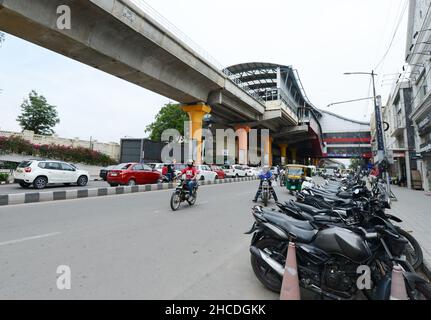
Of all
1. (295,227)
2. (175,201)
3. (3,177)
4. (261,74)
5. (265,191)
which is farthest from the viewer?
(261,74)

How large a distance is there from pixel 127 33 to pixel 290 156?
2467 inches

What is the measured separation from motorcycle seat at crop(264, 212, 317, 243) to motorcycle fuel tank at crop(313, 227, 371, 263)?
0.16m

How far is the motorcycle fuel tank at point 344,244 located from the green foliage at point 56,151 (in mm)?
27817

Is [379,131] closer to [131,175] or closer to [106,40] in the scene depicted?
[131,175]

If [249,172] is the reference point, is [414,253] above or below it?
below

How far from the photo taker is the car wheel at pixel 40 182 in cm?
1162

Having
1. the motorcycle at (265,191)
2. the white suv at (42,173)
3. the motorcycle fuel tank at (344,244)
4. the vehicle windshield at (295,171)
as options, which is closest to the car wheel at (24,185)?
the white suv at (42,173)

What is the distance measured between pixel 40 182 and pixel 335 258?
44.9ft

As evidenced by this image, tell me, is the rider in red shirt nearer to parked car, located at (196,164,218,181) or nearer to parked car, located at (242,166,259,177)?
parked car, located at (196,164,218,181)

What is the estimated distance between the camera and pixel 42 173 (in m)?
11.8

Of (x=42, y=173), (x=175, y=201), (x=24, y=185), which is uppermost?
(x=42, y=173)

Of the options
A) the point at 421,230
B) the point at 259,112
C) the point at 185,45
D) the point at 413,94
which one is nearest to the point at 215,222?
the point at 421,230

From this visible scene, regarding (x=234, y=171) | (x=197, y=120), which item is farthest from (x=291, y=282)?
(x=234, y=171)

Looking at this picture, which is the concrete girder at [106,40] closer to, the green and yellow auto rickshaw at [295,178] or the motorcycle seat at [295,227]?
the green and yellow auto rickshaw at [295,178]
